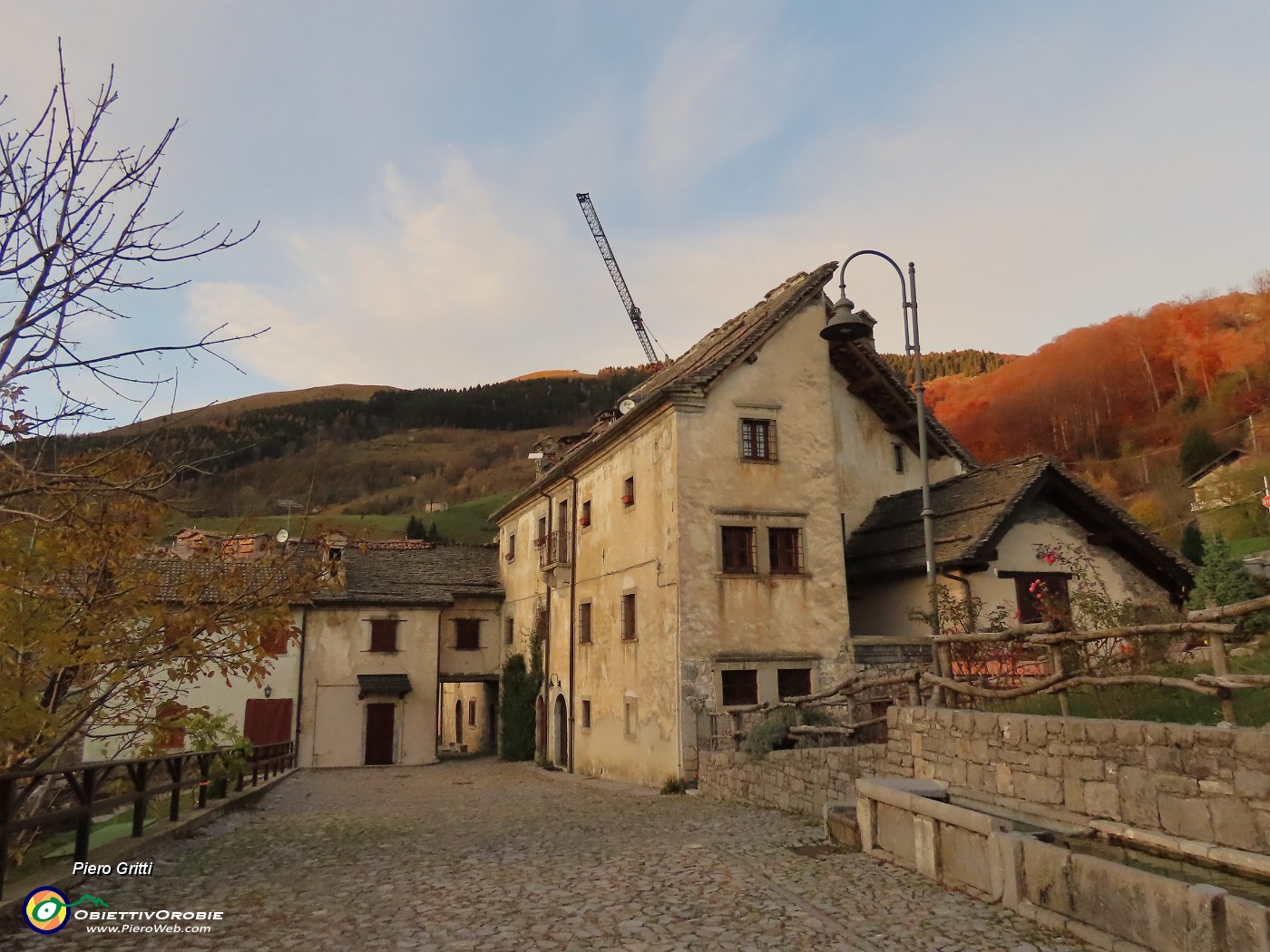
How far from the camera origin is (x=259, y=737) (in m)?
28.5

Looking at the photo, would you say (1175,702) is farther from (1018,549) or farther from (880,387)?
(880,387)

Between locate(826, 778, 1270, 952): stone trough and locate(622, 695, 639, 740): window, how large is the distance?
1108 cm

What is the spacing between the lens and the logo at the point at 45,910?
6727mm

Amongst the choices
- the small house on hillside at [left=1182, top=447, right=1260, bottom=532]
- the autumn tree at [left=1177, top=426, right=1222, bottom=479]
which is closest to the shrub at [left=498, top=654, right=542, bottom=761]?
the small house on hillside at [left=1182, top=447, right=1260, bottom=532]

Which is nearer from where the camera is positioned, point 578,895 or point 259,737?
point 578,895

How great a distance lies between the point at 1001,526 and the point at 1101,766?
1122 centimetres

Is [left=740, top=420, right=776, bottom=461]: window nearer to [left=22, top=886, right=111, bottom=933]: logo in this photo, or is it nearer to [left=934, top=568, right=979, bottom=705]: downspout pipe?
[left=934, top=568, right=979, bottom=705]: downspout pipe

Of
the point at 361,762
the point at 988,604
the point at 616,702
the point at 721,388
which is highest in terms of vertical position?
the point at 721,388

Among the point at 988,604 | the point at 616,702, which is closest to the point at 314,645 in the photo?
the point at 616,702

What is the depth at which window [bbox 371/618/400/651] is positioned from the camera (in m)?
30.4

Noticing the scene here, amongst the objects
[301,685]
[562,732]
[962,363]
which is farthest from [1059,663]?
[962,363]

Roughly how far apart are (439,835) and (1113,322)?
80352 millimetres

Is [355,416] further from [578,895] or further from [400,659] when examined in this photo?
[578,895]

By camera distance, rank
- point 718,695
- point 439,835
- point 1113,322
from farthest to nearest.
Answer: point 1113,322 < point 718,695 < point 439,835
